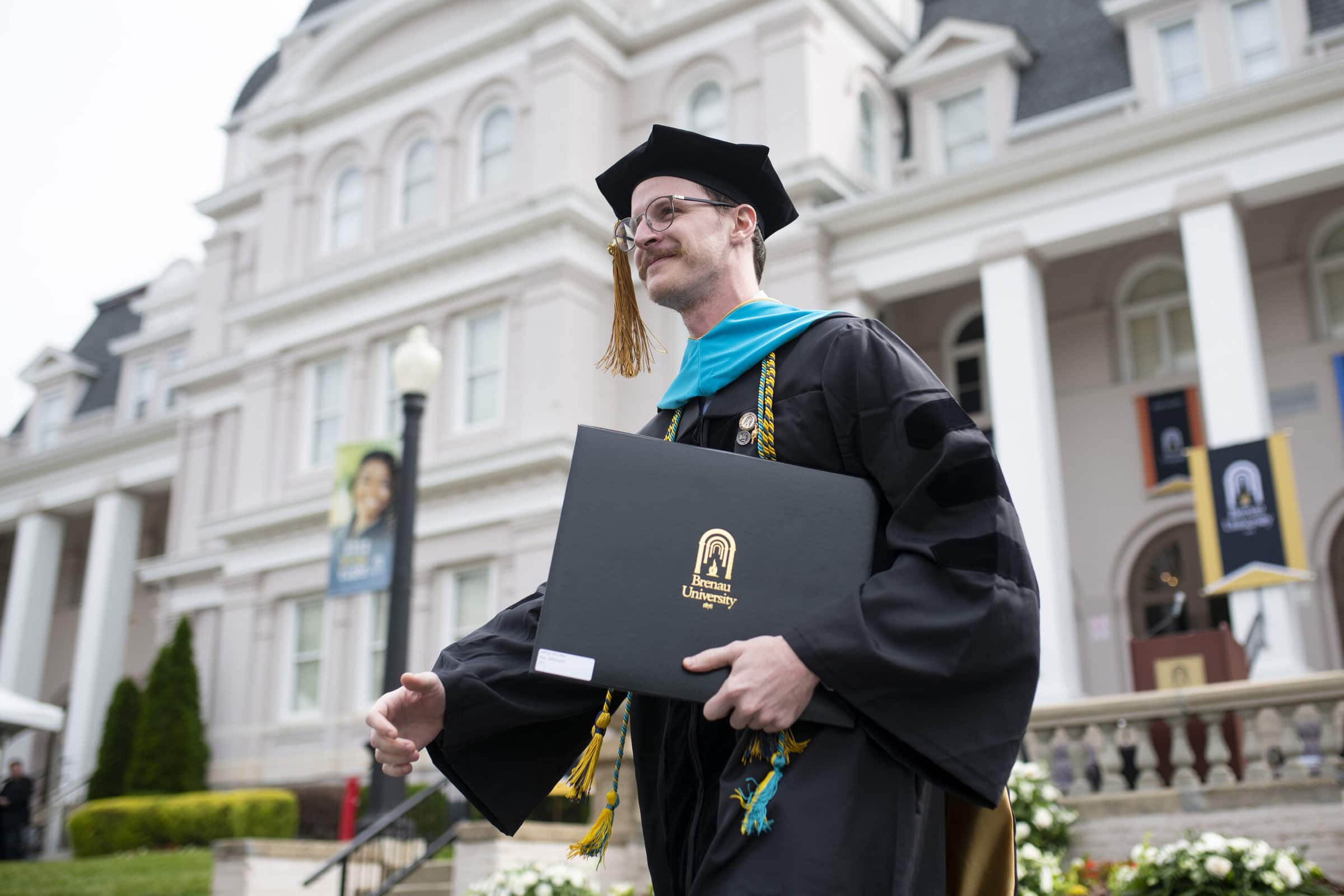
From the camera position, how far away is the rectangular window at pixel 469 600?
22500 millimetres

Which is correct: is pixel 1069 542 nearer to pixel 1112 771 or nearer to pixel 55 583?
pixel 1112 771

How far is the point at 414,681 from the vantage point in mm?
2967

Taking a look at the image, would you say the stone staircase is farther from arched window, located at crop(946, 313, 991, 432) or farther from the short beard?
arched window, located at crop(946, 313, 991, 432)

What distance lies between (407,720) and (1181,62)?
21.5 m

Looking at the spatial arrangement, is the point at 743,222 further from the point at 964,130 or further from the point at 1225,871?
the point at 964,130

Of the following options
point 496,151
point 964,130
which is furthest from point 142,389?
point 964,130

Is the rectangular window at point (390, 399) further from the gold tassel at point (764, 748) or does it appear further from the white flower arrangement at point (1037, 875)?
the gold tassel at point (764, 748)

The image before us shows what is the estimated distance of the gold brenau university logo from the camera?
Answer: 2.71 metres

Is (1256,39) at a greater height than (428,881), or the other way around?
(1256,39)

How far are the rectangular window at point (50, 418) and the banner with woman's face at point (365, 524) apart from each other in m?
25.3

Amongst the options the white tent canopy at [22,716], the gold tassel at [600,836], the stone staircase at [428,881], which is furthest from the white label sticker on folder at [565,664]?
the white tent canopy at [22,716]

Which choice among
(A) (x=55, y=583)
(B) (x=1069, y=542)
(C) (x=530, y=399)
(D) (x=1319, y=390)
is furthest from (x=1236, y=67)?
(A) (x=55, y=583)

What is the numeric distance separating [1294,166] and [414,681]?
58.9ft

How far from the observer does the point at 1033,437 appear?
18.8 m
